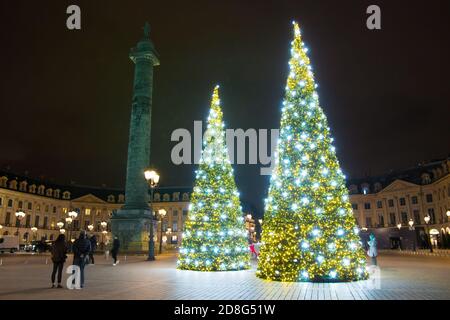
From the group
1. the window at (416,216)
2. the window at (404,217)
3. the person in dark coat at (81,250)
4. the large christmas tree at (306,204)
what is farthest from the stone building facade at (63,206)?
the large christmas tree at (306,204)

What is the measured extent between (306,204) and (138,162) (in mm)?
26430

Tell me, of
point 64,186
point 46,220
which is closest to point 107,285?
point 46,220

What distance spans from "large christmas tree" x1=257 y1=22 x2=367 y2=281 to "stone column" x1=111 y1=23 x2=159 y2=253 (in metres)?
23.0

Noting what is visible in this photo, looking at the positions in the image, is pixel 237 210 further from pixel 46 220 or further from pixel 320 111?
pixel 46 220

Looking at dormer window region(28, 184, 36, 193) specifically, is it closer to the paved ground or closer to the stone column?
the stone column

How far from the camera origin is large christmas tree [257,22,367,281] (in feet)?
45.9

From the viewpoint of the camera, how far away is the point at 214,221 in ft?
63.9

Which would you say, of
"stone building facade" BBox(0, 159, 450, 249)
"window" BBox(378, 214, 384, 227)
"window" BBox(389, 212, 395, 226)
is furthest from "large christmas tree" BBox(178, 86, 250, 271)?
"window" BBox(378, 214, 384, 227)

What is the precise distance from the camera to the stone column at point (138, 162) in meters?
35.9

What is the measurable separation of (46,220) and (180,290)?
90.0 metres

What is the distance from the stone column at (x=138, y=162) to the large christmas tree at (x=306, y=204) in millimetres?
23015

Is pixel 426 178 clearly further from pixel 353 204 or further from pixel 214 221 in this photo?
pixel 214 221

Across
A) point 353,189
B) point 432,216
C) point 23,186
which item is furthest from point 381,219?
point 23,186

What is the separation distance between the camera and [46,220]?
9062 cm
